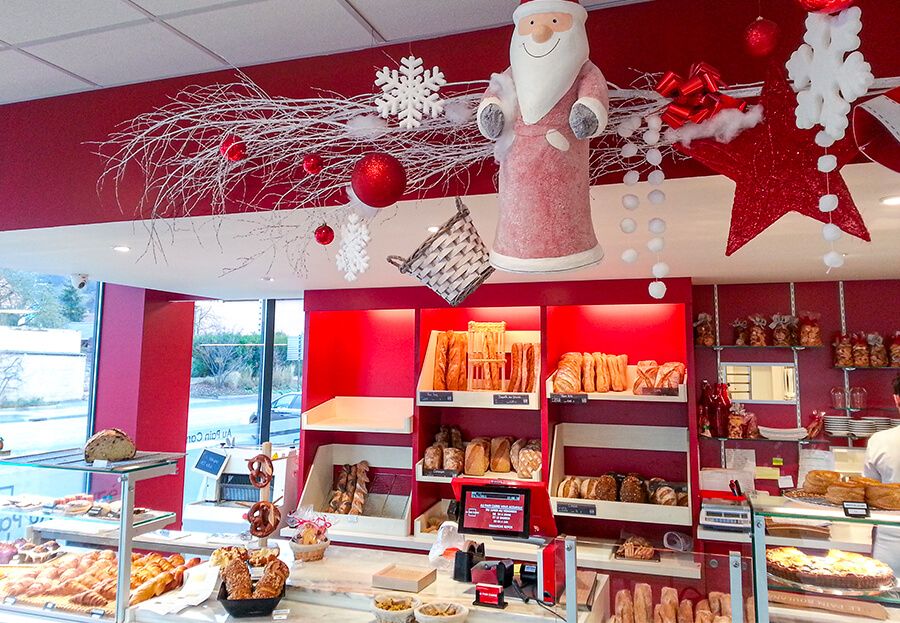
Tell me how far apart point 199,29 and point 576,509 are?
3027 millimetres

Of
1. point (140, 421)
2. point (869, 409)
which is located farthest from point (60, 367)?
point (869, 409)

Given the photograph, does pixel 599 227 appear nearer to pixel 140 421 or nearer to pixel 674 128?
pixel 674 128

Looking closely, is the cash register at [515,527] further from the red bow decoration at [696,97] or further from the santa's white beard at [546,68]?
the santa's white beard at [546,68]

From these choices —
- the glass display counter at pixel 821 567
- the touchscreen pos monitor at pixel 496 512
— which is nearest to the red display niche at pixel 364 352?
the touchscreen pos monitor at pixel 496 512

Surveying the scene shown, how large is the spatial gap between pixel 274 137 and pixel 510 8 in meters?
0.86

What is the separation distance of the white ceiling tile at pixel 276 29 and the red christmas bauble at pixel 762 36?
1.22 metres

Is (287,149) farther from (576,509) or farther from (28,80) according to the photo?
(576,509)

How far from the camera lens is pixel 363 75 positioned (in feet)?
7.22

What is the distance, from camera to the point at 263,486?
2734mm

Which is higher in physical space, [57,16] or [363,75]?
[57,16]

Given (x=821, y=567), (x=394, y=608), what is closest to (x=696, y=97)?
(x=821, y=567)

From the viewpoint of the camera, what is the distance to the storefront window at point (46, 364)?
4703 millimetres

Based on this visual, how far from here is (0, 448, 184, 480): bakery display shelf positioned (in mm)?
2287

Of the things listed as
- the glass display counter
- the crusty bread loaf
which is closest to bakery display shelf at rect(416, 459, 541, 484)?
the crusty bread loaf
